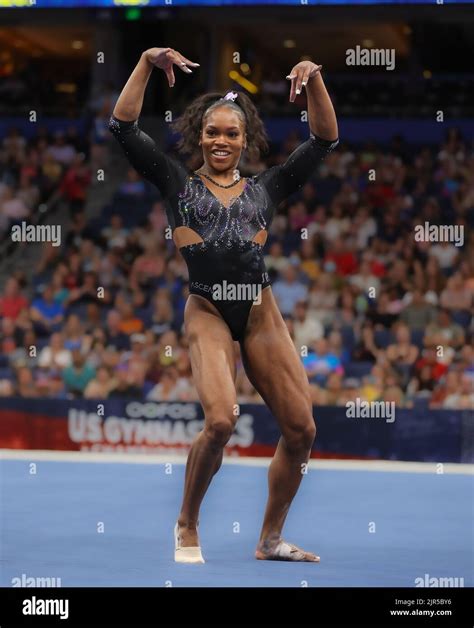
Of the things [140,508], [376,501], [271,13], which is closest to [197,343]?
[140,508]

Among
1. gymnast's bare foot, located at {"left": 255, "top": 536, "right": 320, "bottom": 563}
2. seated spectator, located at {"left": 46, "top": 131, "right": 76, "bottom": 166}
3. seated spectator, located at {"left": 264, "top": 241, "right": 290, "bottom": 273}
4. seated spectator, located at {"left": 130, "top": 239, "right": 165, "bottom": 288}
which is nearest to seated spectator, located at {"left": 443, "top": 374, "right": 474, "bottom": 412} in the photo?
seated spectator, located at {"left": 264, "top": 241, "right": 290, "bottom": 273}

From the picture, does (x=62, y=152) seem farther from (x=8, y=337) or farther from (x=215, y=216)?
(x=215, y=216)

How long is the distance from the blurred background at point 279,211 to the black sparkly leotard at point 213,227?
5.95 meters

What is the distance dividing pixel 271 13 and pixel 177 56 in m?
11.6

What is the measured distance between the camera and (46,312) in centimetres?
1530

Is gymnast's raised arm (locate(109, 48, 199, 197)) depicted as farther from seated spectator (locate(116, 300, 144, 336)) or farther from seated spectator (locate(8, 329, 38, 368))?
seated spectator (locate(116, 300, 144, 336))

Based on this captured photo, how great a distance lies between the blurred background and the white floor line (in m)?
0.57

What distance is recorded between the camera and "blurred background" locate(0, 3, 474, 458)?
43.5ft

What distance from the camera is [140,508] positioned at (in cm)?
839

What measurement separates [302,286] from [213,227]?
27.8ft

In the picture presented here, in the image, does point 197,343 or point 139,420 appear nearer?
point 197,343

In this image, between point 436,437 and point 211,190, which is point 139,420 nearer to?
point 436,437

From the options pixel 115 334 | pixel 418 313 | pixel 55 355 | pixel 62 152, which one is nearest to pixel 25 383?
pixel 55 355
